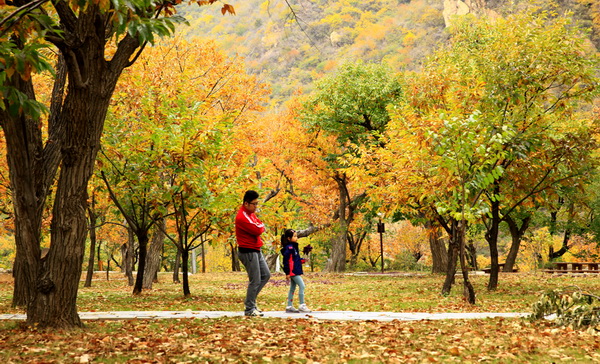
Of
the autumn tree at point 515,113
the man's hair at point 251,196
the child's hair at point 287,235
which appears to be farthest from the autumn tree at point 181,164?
the autumn tree at point 515,113

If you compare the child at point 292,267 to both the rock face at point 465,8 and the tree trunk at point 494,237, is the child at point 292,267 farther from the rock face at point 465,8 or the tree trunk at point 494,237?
the rock face at point 465,8

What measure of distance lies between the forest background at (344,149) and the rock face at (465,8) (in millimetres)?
44975

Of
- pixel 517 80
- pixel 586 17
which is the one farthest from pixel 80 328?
pixel 586 17

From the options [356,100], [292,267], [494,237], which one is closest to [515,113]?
[494,237]

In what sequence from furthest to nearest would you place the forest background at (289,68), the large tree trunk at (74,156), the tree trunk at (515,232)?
the tree trunk at (515,232), the forest background at (289,68), the large tree trunk at (74,156)

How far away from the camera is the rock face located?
3241 inches

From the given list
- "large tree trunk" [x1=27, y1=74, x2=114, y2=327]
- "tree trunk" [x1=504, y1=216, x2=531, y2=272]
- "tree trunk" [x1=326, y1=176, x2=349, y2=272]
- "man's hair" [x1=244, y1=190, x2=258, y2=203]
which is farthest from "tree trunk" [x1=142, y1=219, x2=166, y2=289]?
"tree trunk" [x1=504, y1=216, x2=531, y2=272]

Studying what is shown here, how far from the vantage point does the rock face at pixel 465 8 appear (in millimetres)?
82331

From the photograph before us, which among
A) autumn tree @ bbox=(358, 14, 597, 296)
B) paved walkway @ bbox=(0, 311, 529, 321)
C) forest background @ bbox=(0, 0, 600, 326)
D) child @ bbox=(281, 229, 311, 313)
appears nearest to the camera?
paved walkway @ bbox=(0, 311, 529, 321)

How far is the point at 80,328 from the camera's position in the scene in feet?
25.4

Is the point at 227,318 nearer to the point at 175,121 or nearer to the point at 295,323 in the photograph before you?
the point at 295,323

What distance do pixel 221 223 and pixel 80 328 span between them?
227 inches

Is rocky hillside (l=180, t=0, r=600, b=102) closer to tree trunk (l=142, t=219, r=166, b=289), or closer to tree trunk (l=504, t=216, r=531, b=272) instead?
tree trunk (l=504, t=216, r=531, b=272)

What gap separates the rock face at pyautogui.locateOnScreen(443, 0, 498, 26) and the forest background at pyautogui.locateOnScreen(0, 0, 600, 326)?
45.0m
